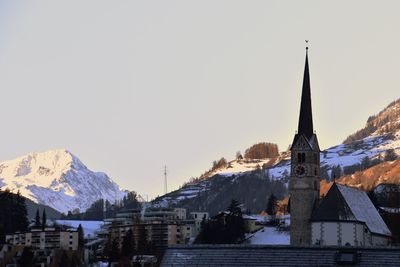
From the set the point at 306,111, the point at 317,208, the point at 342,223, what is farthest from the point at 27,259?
the point at 342,223

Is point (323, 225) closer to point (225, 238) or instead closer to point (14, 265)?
point (225, 238)

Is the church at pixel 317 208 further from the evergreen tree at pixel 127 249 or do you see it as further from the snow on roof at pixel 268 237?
the snow on roof at pixel 268 237

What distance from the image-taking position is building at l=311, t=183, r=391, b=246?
12600 centimetres

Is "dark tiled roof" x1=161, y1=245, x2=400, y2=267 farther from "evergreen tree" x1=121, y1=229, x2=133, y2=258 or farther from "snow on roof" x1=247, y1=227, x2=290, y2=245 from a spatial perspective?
"snow on roof" x1=247, y1=227, x2=290, y2=245

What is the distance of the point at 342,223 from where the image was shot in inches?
4988

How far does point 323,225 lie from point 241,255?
56.0m

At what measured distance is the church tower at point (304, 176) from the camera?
5172 inches

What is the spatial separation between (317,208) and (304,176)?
521 cm

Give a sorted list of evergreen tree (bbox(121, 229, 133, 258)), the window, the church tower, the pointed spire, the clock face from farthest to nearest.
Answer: evergreen tree (bbox(121, 229, 133, 258))
the pointed spire
the window
the clock face
the church tower

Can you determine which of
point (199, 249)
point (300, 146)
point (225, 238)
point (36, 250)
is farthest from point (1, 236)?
point (199, 249)

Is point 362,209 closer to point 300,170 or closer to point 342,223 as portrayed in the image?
point 342,223

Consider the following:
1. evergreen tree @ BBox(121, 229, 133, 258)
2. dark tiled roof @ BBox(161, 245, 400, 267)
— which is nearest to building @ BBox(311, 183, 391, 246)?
evergreen tree @ BBox(121, 229, 133, 258)

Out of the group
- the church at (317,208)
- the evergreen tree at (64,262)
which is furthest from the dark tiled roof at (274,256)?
the evergreen tree at (64,262)

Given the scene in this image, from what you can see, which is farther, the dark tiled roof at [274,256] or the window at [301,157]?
the window at [301,157]
